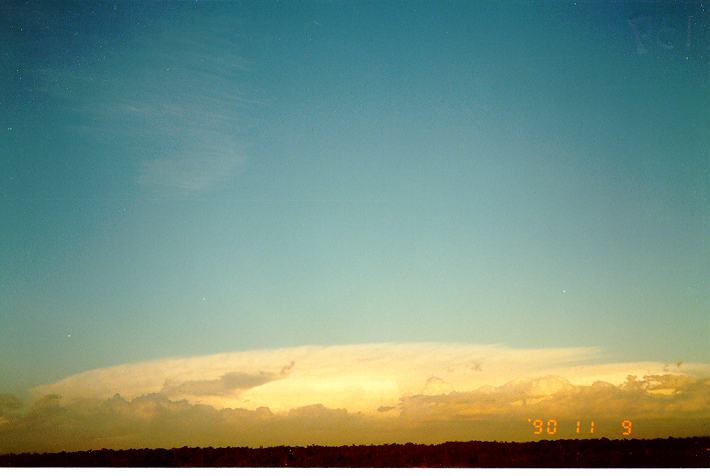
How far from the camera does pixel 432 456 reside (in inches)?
358

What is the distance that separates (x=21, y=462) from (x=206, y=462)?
235cm

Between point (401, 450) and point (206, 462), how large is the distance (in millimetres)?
2621

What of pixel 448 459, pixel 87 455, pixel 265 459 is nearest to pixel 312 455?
pixel 265 459

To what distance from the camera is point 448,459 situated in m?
9.07

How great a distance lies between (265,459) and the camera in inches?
368

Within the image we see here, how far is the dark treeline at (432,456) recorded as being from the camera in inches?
338

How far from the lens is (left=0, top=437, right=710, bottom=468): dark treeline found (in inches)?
338
